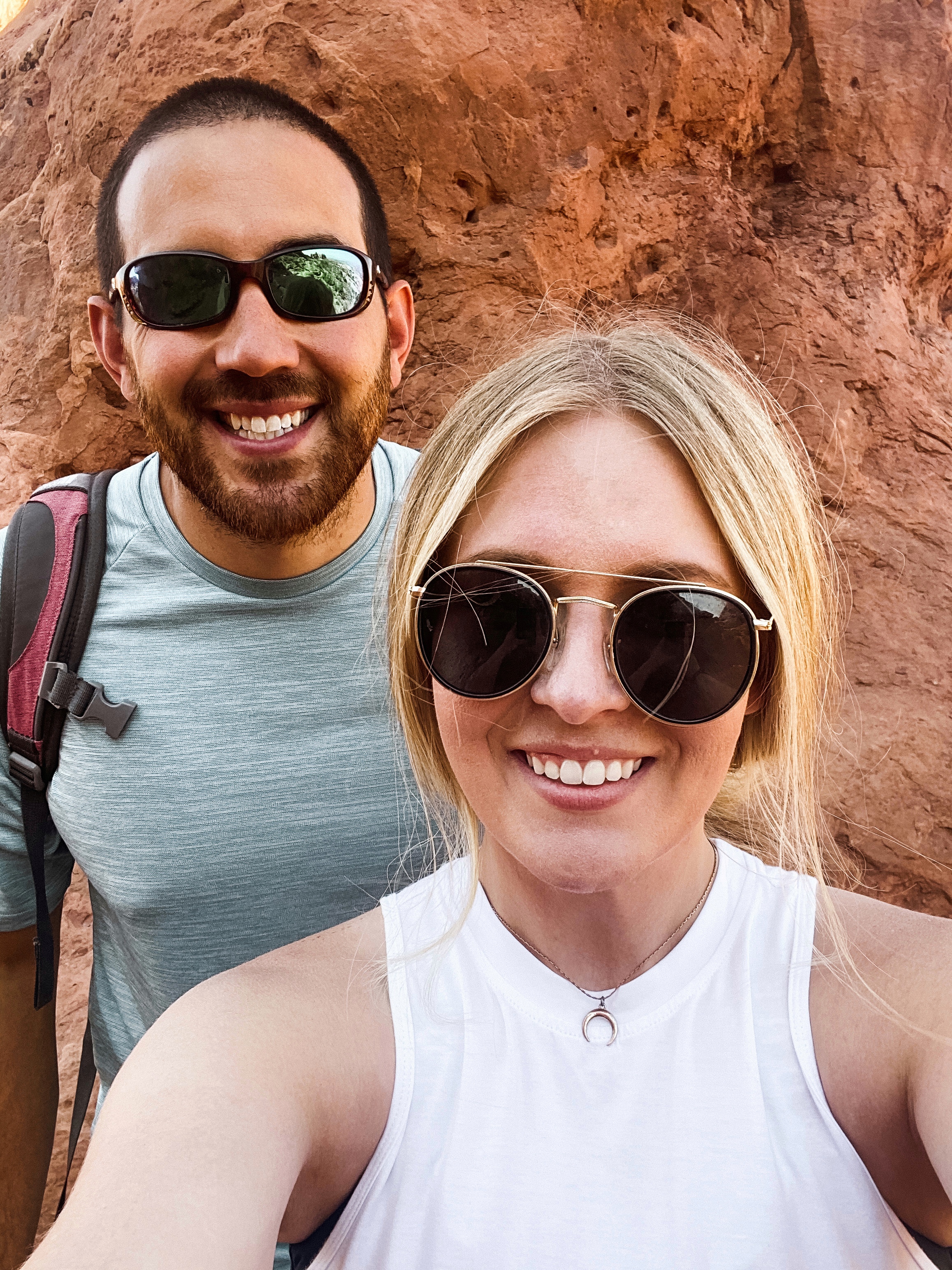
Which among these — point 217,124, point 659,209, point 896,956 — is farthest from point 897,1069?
point 659,209

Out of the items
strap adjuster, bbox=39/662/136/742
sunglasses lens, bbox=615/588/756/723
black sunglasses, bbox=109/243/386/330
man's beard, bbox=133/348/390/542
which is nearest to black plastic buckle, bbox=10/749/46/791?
strap adjuster, bbox=39/662/136/742

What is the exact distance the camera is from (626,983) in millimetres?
1088

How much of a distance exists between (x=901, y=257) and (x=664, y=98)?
1.16 meters

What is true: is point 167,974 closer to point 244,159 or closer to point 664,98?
point 244,159

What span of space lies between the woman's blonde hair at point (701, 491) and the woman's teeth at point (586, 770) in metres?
0.25

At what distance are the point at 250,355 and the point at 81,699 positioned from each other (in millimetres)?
744

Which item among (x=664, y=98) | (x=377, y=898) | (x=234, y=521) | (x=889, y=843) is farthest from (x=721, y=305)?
(x=377, y=898)

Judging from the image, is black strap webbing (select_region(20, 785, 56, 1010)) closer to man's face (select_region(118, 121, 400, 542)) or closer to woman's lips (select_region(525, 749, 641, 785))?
man's face (select_region(118, 121, 400, 542))

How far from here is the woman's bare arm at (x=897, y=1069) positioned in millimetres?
962

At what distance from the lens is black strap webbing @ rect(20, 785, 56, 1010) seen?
174cm

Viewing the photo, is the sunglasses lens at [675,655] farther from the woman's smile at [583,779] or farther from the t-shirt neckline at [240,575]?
the t-shirt neckline at [240,575]

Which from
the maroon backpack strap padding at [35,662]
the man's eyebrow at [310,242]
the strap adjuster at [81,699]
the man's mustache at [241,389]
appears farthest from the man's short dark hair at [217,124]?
the strap adjuster at [81,699]

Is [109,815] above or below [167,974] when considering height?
above

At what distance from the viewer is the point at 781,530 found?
1.11 metres
